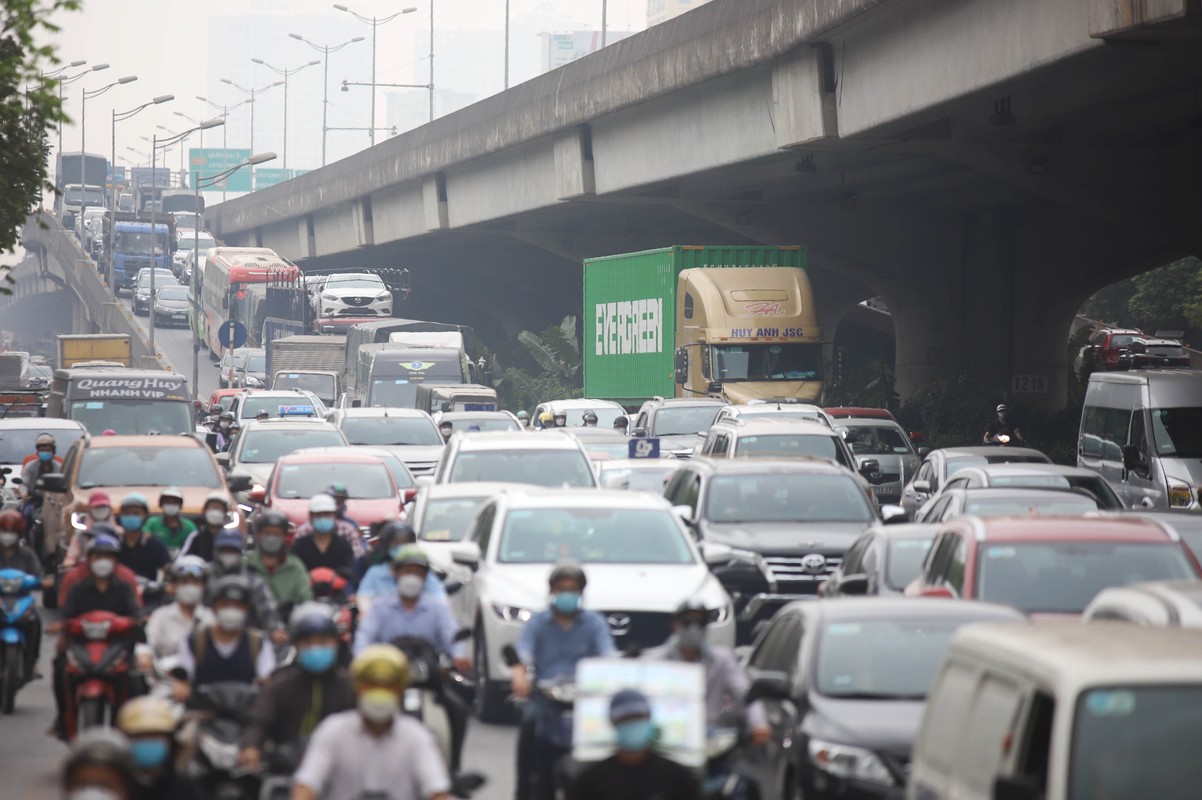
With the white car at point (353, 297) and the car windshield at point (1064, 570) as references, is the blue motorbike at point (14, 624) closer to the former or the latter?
the car windshield at point (1064, 570)

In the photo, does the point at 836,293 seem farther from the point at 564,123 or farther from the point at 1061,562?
the point at 1061,562

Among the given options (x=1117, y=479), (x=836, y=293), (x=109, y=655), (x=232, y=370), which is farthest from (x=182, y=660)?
(x=232, y=370)

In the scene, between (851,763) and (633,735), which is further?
(851,763)

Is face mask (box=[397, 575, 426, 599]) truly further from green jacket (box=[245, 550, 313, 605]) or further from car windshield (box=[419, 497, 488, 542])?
car windshield (box=[419, 497, 488, 542])

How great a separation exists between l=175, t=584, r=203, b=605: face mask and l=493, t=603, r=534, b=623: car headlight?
318cm

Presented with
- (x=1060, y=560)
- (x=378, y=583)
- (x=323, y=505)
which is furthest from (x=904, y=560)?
(x=378, y=583)

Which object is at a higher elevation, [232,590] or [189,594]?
[232,590]

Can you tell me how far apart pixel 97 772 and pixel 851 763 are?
3932mm

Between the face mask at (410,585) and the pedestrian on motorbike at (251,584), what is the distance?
73cm

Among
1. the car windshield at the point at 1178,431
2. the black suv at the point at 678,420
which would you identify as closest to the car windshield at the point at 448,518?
the car windshield at the point at 1178,431

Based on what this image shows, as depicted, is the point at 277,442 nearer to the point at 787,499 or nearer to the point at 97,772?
the point at 787,499

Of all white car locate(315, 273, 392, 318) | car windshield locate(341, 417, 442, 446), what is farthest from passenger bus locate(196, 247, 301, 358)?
car windshield locate(341, 417, 442, 446)

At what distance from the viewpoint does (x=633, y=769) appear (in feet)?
22.6

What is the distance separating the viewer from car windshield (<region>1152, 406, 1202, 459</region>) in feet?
80.9
